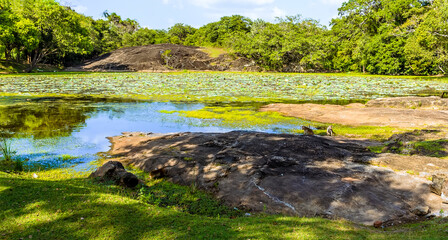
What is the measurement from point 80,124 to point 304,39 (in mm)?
57572

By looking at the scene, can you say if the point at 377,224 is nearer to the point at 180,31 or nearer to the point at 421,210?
the point at 421,210

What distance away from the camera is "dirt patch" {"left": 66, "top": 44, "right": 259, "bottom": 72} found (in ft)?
216

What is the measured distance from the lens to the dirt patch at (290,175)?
6.18 m

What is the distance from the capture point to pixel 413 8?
51125 millimetres

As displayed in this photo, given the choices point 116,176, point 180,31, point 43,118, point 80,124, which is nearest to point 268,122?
point 80,124

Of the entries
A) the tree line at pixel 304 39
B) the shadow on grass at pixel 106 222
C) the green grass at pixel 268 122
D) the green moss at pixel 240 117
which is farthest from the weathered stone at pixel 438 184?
the tree line at pixel 304 39

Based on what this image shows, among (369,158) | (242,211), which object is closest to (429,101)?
(369,158)

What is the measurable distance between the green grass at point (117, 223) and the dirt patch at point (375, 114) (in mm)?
12025

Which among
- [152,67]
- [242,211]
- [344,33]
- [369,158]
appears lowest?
[242,211]

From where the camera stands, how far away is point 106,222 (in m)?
4.28

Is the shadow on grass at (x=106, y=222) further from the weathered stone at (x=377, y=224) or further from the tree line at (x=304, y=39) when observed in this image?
the tree line at (x=304, y=39)

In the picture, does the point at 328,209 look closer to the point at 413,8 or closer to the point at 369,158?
the point at 369,158

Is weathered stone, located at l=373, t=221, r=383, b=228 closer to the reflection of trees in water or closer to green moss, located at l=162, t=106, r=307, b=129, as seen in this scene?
green moss, located at l=162, t=106, r=307, b=129

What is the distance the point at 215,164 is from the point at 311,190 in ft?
9.11
